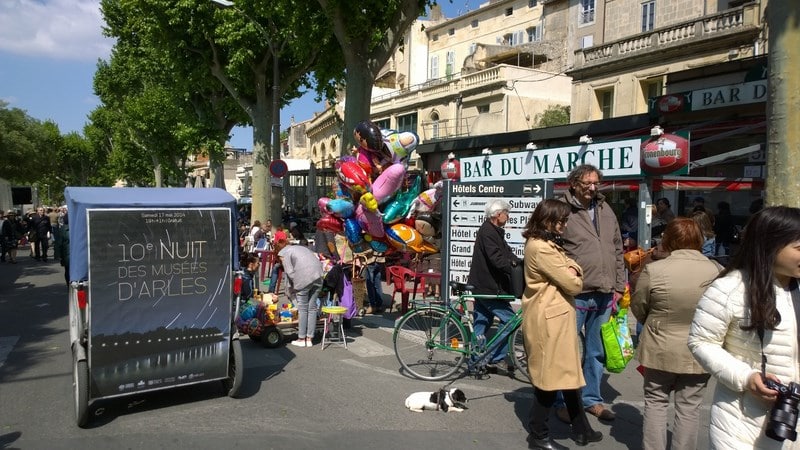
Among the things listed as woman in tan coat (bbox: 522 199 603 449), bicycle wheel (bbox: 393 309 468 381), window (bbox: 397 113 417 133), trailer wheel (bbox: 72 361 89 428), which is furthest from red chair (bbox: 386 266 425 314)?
window (bbox: 397 113 417 133)

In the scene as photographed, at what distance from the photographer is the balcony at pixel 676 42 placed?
16359 millimetres

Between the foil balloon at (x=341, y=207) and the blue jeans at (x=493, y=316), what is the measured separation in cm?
294

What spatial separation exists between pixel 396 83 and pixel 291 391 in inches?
1747

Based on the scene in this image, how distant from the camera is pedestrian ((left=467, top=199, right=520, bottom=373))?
5.40 meters

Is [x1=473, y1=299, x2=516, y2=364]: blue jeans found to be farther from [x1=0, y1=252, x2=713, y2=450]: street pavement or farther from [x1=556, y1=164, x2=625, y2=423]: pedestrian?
[x1=556, y1=164, x2=625, y2=423]: pedestrian

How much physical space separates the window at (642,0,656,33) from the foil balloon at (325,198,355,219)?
19.7 m

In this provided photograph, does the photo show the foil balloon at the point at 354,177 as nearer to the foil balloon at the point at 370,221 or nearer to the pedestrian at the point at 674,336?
the foil balloon at the point at 370,221

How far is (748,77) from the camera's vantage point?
13.3 meters

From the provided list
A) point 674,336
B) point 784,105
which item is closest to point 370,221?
point 674,336

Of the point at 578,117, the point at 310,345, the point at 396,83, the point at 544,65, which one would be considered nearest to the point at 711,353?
the point at 310,345

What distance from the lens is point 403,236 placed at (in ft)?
25.9

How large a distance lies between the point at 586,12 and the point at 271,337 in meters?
26.4

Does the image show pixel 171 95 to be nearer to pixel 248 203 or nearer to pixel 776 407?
pixel 248 203

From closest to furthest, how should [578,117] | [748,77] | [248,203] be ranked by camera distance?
1. [748,77]
2. [578,117]
3. [248,203]
